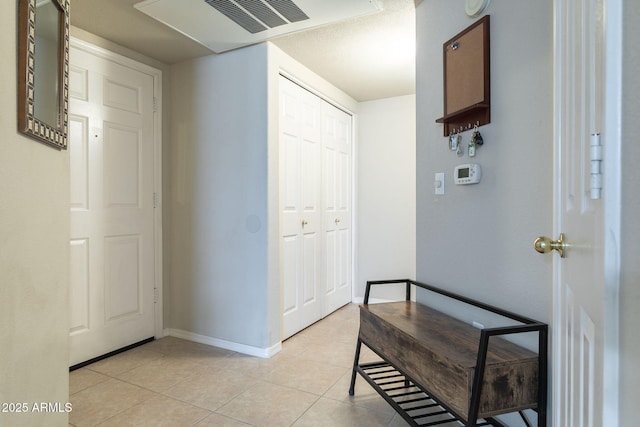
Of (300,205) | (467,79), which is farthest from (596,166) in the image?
(300,205)

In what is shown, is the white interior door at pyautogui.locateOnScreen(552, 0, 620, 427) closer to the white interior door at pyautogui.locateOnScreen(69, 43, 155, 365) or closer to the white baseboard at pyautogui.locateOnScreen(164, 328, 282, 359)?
the white baseboard at pyautogui.locateOnScreen(164, 328, 282, 359)

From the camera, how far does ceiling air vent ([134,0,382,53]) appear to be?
201 cm

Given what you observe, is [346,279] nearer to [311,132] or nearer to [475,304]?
[311,132]

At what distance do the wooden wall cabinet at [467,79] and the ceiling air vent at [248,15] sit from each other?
550 mm

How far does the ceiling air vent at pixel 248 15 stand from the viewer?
2.01m

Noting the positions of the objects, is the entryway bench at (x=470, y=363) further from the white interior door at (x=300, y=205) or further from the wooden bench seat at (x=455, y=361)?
the white interior door at (x=300, y=205)

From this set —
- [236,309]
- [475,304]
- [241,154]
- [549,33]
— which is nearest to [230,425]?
[236,309]

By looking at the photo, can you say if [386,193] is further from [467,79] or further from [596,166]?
[596,166]

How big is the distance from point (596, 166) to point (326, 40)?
2.30 metres

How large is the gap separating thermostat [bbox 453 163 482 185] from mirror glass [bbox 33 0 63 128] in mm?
1643

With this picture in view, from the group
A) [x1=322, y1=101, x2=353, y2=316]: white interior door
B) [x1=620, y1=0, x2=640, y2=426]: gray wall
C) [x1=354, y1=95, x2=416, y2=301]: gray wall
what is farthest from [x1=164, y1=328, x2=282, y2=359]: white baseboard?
[x1=620, y1=0, x2=640, y2=426]: gray wall

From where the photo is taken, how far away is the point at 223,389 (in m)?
2.16

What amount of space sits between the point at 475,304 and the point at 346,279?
240 centimetres

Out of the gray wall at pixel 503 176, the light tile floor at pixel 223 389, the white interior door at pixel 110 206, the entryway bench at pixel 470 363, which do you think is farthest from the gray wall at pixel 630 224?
the white interior door at pixel 110 206
